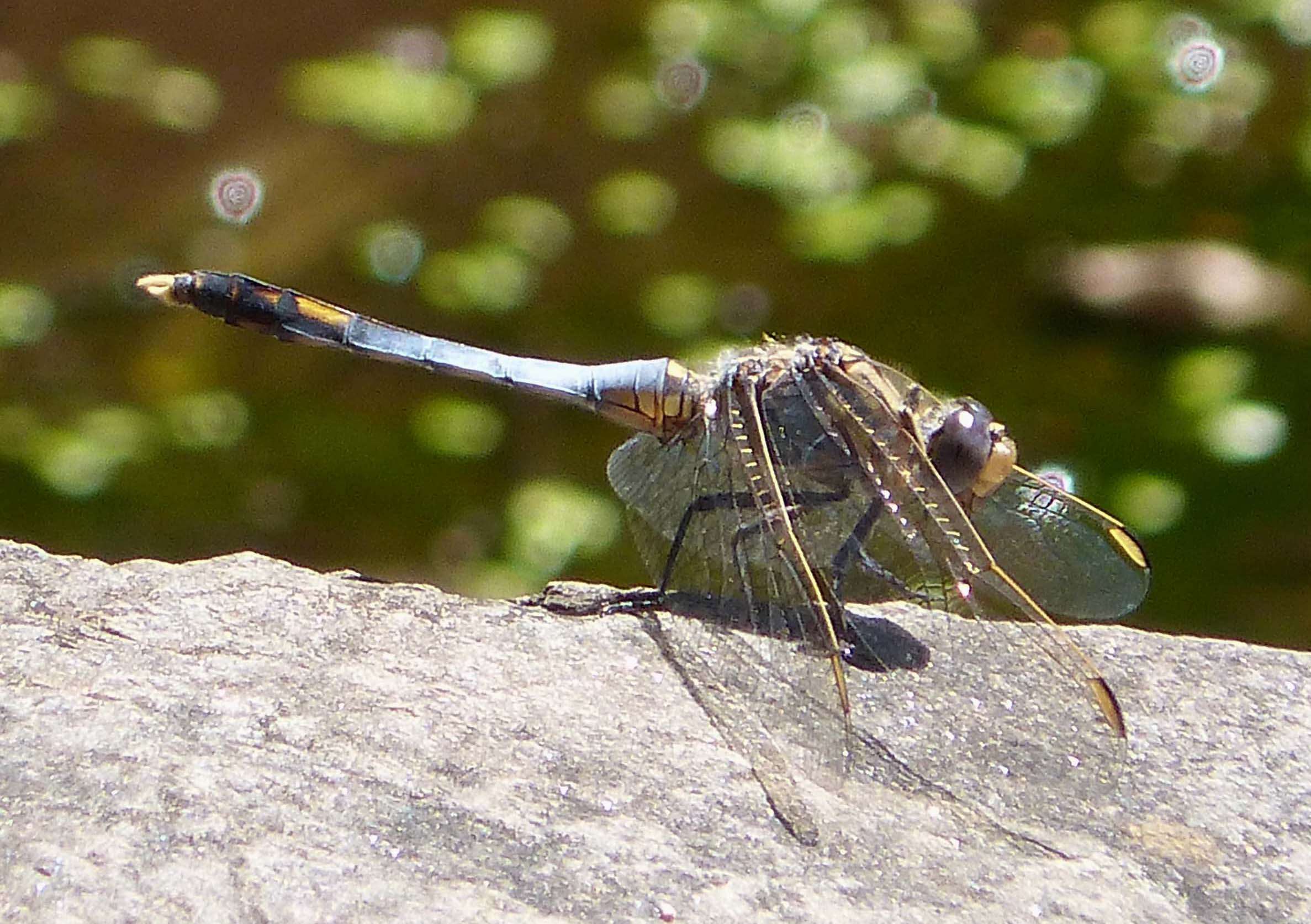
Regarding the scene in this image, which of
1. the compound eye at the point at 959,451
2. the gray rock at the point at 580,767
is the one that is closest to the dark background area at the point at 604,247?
the compound eye at the point at 959,451

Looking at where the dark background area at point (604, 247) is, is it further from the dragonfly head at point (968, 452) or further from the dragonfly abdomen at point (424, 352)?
the dragonfly head at point (968, 452)

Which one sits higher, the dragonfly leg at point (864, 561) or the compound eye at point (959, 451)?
the compound eye at point (959, 451)

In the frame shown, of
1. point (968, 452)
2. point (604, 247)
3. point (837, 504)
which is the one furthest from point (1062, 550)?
point (604, 247)

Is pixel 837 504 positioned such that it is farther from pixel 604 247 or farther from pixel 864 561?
pixel 604 247

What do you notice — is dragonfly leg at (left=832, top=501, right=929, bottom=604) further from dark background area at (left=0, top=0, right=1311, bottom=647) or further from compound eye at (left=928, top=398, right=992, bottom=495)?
dark background area at (left=0, top=0, right=1311, bottom=647)

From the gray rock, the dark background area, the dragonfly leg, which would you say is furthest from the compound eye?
the dark background area

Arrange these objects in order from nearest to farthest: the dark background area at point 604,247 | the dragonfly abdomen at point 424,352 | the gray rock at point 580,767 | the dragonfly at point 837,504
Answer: the gray rock at point 580,767, the dragonfly at point 837,504, the dragonfly abdomen at point 424,352, the dark background area at point 604,247
